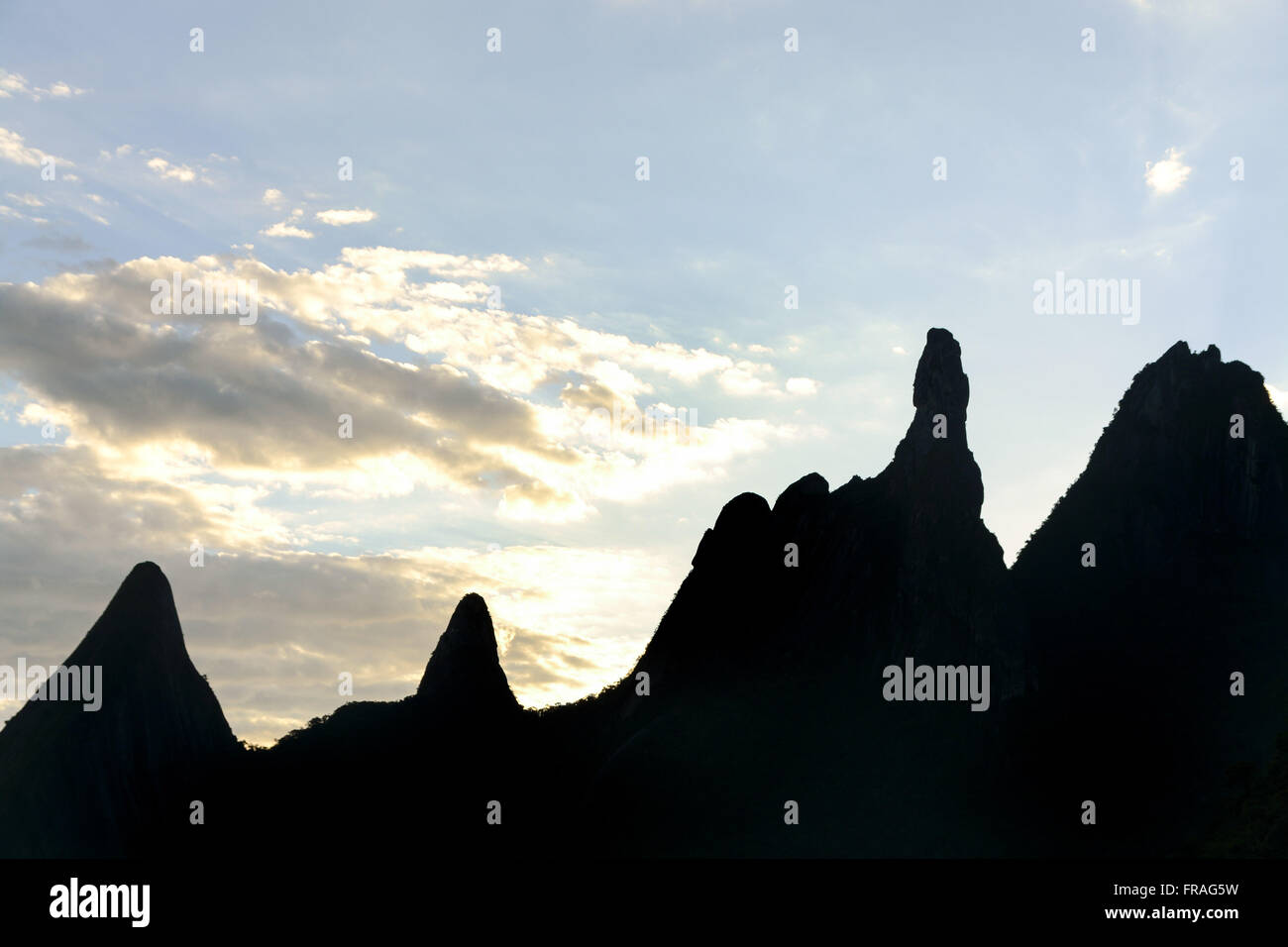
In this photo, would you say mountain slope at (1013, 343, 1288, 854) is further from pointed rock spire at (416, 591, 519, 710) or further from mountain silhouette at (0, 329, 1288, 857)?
pointed rock spire at (416, 591, 519, 710)

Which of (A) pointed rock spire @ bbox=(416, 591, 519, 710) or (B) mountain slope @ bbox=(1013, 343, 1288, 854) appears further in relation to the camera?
(A) pointed rock spire @ bbox=(416, 591, 519, 710)

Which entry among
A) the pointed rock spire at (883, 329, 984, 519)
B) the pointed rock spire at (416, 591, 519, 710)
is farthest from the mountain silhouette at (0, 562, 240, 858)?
the pointed rock spire at (883, 329, 984, 519)

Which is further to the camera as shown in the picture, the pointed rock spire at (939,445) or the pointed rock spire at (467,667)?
the pointed rock spire at (467,667)

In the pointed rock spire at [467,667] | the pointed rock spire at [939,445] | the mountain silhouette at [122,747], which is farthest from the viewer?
the pointed rock spire at [467,667]

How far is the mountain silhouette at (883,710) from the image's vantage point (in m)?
91.4

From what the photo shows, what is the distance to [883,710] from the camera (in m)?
101

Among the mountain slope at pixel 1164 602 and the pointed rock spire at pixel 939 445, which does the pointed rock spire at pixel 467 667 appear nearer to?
the pointed rock spire at pixel 939 445

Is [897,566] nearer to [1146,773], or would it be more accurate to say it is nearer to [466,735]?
[1146,773]

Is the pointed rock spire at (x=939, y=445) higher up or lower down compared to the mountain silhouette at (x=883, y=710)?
higher up

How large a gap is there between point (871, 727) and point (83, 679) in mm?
75208

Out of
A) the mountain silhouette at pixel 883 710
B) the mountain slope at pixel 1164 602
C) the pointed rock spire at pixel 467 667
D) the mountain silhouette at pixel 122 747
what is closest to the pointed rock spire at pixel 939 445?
the mountain silhouette at pixel 883 710

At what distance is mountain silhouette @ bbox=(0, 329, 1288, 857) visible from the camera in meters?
91.4

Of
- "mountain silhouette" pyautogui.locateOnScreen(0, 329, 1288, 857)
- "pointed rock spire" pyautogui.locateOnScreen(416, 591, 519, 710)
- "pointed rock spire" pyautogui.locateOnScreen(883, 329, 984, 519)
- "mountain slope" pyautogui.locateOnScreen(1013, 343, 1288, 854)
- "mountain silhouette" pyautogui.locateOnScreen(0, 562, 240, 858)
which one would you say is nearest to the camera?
"mountain silhouette" pyautogui.locateOnScreen(0, 562, 240, 858)

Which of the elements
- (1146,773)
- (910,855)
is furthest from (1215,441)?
(910,855)
